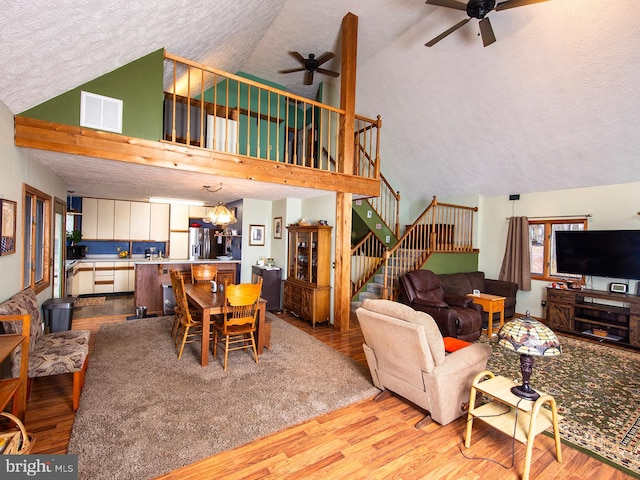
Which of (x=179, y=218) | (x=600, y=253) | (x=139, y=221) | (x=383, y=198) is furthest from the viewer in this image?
(x=179, y=218)

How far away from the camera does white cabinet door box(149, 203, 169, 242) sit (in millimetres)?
7875

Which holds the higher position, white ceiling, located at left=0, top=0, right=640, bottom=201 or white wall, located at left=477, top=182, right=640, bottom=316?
white ceiling, located at left=0, top=0, right=640, bottom=201

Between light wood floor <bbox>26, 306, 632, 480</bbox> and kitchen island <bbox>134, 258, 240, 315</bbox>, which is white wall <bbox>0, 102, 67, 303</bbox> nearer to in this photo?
light wood floor <bbox>26, 306, 632, 480</bbox>

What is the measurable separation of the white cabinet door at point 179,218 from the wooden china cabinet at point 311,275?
149 inches

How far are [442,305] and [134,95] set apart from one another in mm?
4726

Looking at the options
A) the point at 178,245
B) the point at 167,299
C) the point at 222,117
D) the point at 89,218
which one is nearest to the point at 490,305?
the point at 222,117

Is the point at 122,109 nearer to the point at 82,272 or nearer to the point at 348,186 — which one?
the point at 348,186

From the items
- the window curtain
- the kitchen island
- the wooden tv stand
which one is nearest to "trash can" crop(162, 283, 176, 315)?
the kitchen island

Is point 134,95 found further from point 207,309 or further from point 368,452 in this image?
point 368,452

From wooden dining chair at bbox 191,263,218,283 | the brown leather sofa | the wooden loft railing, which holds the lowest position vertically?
the brown leather sofa

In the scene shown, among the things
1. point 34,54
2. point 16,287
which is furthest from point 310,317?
point 34,54

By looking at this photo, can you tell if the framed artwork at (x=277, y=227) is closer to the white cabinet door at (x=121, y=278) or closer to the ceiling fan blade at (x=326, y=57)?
the ceiling fan blade at (x=326, y=57)

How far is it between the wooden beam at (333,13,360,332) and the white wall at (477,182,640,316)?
3.74m

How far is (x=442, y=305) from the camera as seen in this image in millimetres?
4625
